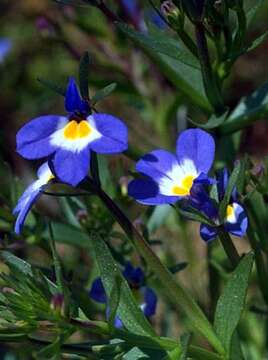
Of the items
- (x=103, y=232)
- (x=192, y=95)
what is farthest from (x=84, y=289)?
(x=192, y=95)

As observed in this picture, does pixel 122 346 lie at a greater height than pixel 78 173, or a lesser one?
lesser

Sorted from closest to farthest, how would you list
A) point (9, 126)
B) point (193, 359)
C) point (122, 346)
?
point (122, 346) < point (193, 359) < point (9, 126)

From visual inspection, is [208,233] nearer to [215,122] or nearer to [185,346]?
[185,346]

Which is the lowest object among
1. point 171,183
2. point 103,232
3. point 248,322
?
point 248,322

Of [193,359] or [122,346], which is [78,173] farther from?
[193,359]

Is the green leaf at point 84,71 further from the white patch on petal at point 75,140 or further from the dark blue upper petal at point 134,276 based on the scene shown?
the dark blue upper petal at point 134,276

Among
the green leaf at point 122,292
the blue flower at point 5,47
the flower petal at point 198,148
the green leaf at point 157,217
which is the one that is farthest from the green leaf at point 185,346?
the blue flower at point 5,47
